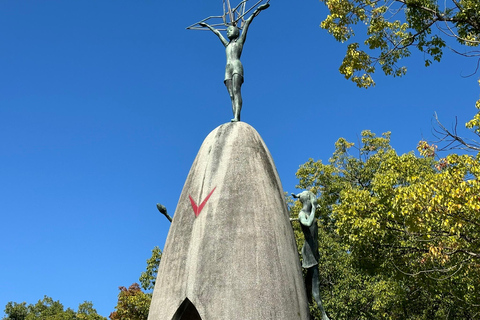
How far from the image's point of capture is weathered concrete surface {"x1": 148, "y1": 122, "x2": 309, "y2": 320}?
209 inches

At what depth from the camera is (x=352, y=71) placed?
461 inches

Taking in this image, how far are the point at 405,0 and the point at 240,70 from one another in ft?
14.9

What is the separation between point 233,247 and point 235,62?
364 centimetres

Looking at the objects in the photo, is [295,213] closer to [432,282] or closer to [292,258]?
[432,282]

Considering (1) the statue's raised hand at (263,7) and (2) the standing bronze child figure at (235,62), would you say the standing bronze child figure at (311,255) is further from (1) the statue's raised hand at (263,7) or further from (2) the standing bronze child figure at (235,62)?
(1) the statue's raised hand at (263,7)

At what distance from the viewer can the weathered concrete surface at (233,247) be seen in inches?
209

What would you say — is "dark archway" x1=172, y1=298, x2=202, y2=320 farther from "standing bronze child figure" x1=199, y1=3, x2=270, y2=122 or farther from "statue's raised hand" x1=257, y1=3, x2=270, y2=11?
"statue's raised hand" x1=257, y1=3, x2=270, y2=11

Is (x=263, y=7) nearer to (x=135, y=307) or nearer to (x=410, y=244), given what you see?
(x=410, y=244)

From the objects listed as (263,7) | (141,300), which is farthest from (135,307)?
(263,7)

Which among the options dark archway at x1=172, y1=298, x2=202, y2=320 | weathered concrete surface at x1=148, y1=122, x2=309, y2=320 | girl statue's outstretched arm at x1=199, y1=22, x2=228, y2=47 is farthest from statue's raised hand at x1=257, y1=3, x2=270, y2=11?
dark archway at x1=172, y1=298, x2=202, y2=320

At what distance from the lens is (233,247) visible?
5621mm

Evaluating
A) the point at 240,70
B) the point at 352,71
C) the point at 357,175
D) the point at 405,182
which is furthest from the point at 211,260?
the point at 357,175

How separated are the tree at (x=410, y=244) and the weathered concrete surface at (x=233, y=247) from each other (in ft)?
17.1

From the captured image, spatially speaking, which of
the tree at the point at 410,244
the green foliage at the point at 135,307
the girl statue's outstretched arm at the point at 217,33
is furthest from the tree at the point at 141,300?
the girl statue's outstretched arm at the point at 217,33
